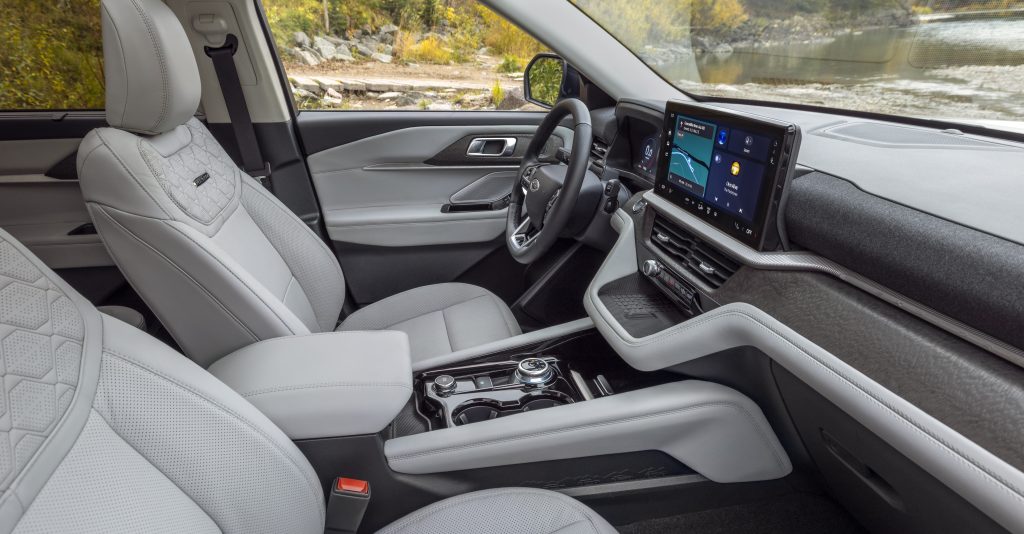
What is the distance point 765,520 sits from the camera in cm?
152

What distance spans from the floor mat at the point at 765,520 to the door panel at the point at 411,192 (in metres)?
1.24

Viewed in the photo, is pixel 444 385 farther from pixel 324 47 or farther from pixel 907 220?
pixel 324 47

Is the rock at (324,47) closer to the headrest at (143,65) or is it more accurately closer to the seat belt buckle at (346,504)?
the headrest at (143,65)

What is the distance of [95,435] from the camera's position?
31.2 inches

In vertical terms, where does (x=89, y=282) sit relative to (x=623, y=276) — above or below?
below

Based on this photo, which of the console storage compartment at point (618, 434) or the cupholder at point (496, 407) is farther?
the cupholder at point (496, 407)

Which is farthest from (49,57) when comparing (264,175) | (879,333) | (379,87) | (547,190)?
(879,333)

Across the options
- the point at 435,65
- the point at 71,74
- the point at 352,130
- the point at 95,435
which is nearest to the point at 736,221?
the point at 95,435

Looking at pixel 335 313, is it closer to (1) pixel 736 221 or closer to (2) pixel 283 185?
(2) pixel 283 185

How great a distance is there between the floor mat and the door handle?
5.08 ft

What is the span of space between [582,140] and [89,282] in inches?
74.2

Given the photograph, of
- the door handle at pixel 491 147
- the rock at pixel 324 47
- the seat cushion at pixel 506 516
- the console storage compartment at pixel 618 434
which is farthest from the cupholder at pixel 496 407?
the rock at pixel 324 47

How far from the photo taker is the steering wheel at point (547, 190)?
1.56 m

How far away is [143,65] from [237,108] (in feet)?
3.02
